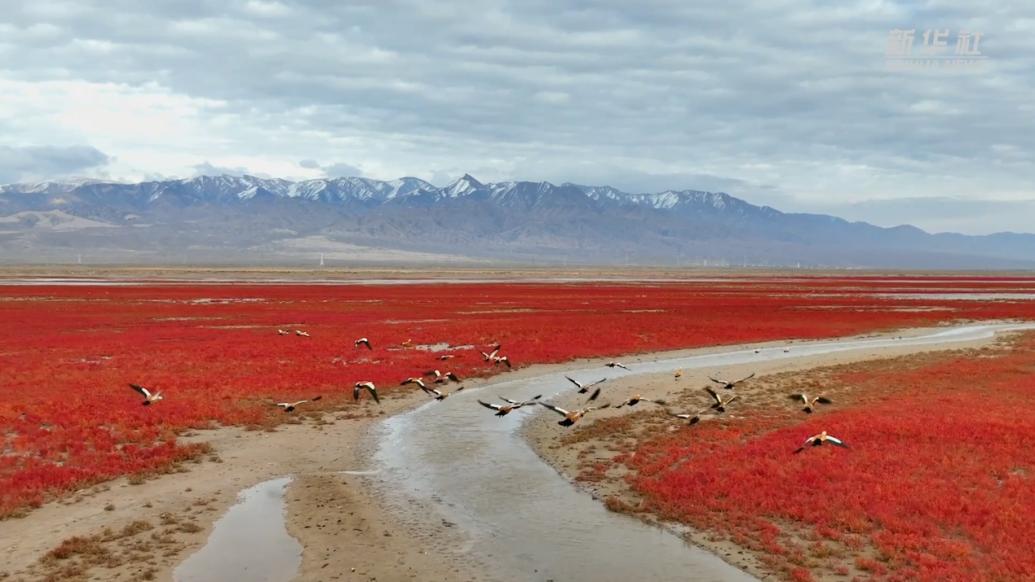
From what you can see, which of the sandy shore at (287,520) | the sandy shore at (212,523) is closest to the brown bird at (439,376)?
the sandy shore at (287,520)

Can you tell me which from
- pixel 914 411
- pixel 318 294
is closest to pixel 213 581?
pixel 914 411

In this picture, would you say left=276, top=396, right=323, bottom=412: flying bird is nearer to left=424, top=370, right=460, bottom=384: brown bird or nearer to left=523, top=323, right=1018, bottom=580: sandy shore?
left=424, top=370, right=460, bottom=384: brown bird

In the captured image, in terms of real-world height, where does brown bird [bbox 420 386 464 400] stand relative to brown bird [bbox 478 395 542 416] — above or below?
below

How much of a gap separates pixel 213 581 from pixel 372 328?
37008 mm

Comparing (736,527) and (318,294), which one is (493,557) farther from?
(318,294)

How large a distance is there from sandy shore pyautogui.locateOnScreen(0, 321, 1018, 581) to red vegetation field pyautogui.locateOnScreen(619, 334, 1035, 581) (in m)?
1.27

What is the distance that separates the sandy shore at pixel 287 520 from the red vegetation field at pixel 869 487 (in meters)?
1.27

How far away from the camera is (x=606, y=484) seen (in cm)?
1725

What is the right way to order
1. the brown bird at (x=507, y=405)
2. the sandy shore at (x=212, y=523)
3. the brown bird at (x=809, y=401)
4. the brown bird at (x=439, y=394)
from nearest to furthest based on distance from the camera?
the sandy shore at (x=212, y=523) → the brown bird at (x=507, y=405) → the brown bird at (x=809, y=401) → the brown bird at (x=439, y=394)

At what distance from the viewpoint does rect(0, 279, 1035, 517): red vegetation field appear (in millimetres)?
19766

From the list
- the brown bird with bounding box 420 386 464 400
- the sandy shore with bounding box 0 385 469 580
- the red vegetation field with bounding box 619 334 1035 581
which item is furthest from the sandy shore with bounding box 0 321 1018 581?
the brown bird with bounding box 420 386 464 400

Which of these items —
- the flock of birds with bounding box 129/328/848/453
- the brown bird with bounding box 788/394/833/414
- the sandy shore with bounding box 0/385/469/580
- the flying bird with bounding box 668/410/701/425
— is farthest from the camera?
the brown bird with bounding box 788/394/833/414

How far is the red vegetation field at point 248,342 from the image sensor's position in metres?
19.8

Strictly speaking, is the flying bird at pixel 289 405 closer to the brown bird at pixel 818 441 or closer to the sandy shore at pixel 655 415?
the sandy shore at pixel 655 415
